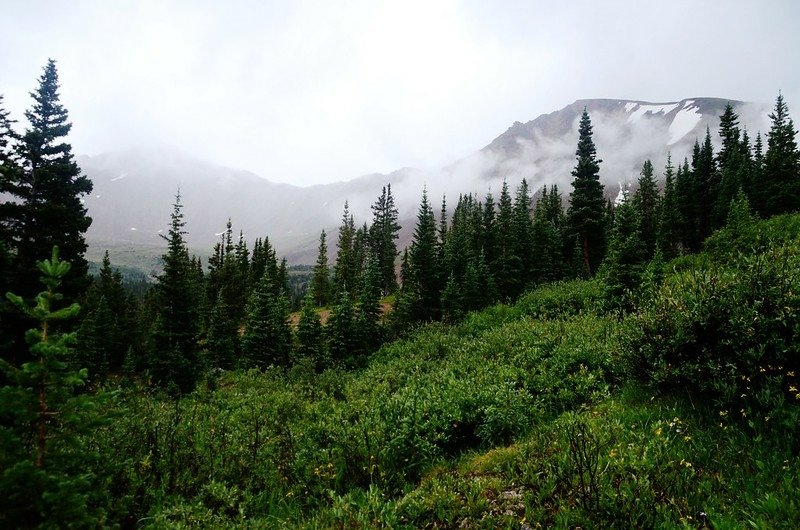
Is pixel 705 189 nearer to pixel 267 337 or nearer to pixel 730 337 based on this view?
pixel 267 337

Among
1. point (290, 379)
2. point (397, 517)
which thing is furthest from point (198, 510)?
point (290, 379)

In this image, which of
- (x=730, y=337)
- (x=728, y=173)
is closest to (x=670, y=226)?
(x=728, y=173)

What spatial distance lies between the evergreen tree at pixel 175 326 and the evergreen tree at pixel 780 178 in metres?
63.1

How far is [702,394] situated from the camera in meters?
6.61

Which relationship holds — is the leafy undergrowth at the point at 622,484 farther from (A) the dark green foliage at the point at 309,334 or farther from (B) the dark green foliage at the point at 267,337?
(B) the dark green foliage at the point at 267,337

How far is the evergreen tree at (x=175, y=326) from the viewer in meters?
30.8

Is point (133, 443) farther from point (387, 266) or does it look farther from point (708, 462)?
point (387, 266)

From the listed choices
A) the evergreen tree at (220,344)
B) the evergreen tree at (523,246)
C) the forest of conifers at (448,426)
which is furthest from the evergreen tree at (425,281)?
the evergreen tree at (220,344)

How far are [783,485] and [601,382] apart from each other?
16.4 feet

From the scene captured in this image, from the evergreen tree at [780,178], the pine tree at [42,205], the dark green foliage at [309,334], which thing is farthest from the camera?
the evergreen tree at [780,178]

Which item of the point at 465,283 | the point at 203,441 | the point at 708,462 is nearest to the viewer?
the point at 708,462

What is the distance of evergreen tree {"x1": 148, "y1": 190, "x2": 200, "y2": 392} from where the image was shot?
30797 mm

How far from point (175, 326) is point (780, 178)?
68403 mm

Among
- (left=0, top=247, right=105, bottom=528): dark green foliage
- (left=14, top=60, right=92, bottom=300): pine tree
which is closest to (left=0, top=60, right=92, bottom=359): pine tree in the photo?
(left=14, top=60, right=92, bottom=300): pine tree
